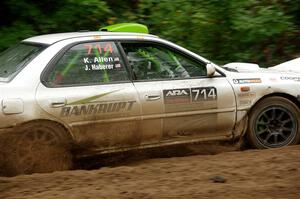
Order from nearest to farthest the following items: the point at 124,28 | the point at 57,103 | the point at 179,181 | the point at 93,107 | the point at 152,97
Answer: the point at 179,181, the point at 57,103, the point at 93,107, the point at 152,97, the point at 124,28

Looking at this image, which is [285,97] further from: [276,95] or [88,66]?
[88,66]

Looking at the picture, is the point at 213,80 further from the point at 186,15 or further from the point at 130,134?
the point at 186,15

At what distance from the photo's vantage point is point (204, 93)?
21.4 feet

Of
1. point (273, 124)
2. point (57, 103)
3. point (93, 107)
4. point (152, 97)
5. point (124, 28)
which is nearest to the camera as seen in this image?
point (57, 103)

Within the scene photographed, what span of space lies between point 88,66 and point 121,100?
539 mm

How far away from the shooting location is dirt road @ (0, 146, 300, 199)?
4.77 metres

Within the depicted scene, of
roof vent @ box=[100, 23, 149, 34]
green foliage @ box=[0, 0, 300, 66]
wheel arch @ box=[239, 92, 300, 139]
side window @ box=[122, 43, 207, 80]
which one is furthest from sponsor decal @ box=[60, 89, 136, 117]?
green foliage @ box=[0, 0, 300, 66]

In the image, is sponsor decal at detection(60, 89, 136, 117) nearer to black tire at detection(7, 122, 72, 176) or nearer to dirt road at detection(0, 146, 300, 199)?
black tire at detection(7, 122, 72, 176)

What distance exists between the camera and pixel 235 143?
6.90 meters

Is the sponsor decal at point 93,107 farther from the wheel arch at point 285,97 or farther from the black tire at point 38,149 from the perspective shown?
the wheel arch at point 285,97

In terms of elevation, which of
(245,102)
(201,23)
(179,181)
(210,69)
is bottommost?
(179,181)

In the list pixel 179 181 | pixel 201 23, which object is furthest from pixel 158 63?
pixel 201 23

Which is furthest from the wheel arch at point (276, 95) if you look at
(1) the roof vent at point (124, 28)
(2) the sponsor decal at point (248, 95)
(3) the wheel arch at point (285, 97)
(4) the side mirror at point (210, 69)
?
(1) the roof vent at point (124, 28)

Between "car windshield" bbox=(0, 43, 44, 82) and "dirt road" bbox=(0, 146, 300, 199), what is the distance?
1257 mm
